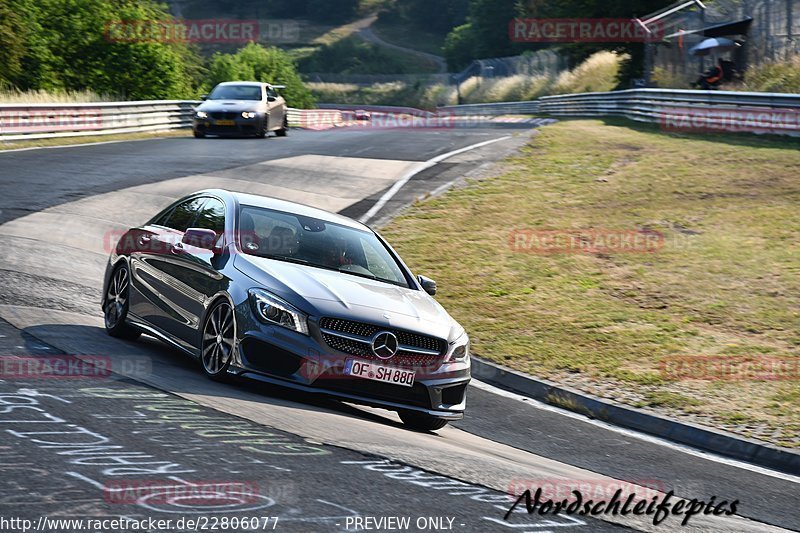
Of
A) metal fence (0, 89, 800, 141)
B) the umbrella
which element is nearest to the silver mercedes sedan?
metal fence (0, 89, 800, 141)

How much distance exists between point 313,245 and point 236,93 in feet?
82.6

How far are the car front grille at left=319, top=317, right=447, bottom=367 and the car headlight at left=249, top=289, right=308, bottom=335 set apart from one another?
153 mm

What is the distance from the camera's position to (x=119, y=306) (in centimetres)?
984

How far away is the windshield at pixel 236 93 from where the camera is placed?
3312cm

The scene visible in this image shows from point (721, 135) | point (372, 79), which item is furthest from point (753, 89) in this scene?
point (372, 79)

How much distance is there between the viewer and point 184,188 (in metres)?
19.9

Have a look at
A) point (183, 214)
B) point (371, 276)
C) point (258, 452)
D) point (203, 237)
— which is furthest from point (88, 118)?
point (258, 452)

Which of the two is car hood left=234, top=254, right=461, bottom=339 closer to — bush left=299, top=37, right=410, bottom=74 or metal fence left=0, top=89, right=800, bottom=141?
metal fence left=0, top=89, right=800, bottom=141

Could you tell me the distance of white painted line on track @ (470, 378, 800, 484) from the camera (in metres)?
8.30

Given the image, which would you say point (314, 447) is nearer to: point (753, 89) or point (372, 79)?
point (753, 89)

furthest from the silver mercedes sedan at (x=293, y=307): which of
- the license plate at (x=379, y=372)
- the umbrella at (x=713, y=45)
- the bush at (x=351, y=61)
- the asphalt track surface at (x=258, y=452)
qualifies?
the bush at (x=351, y=61)

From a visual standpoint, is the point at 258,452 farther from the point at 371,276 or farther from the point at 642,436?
the point at 642,436

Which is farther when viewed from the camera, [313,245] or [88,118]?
[88,118]

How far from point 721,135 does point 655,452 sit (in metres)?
21.2
